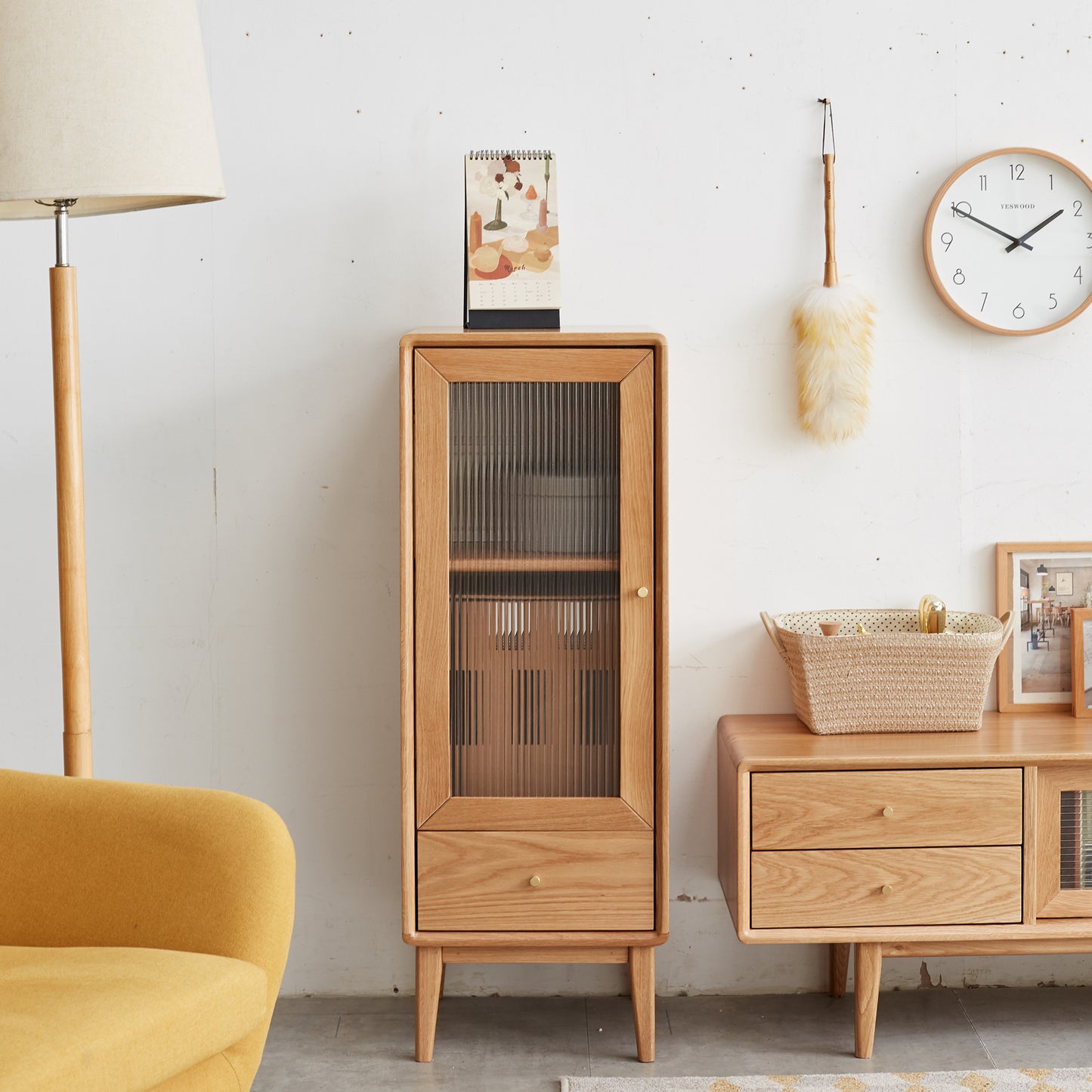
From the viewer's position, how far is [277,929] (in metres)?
1.36

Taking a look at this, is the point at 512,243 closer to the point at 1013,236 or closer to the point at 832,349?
the point at 832,349

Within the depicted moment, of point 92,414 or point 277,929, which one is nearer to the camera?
point 277,929

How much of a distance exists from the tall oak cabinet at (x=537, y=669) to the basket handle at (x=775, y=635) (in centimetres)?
34

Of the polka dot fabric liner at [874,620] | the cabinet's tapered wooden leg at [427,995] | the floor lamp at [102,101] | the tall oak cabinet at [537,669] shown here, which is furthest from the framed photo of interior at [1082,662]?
the floor lamp at [102,101]

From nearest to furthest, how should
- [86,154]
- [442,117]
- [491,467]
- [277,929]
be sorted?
[277,929] < [86,154] < [491,467] < [442,117]

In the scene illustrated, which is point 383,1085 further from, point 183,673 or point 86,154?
point 86,154

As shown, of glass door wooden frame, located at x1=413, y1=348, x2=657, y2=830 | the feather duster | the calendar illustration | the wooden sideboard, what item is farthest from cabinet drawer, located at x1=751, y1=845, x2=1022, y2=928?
the calendar illustration

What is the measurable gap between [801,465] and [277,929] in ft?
4.62

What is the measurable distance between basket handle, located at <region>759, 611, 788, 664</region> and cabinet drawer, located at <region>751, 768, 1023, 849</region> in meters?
0.30

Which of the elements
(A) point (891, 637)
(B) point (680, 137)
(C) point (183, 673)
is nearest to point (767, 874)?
(A) point (891, 637)

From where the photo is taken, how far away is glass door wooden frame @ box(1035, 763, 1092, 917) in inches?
74.5

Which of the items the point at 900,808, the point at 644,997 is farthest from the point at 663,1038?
the point at 900,808

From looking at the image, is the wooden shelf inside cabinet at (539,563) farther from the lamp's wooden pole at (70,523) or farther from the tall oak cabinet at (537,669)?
the lamp's wooden pole at (70,523)

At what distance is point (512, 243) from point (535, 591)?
Answer: 64 cm
